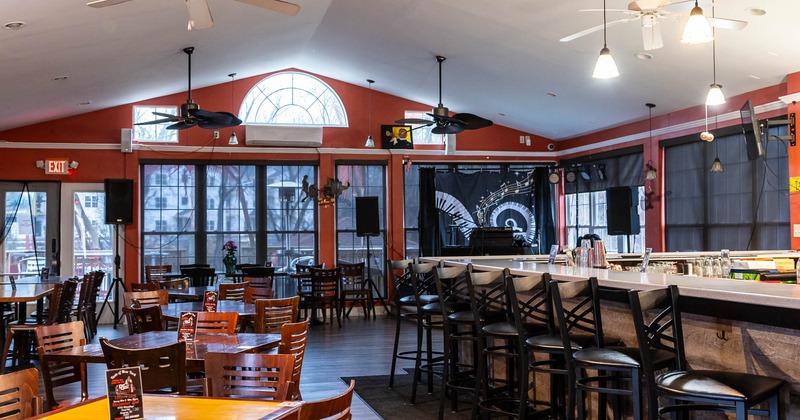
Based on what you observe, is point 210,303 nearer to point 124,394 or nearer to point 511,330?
point 511,330

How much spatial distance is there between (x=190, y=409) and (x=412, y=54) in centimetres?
786

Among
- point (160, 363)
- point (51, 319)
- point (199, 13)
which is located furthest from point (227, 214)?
point (160, 363)

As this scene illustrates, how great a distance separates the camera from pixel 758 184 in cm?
843

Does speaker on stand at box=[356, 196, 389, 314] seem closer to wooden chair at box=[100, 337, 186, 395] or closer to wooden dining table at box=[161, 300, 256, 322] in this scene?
wooden dining table at box=[161, 300, 256, 322]

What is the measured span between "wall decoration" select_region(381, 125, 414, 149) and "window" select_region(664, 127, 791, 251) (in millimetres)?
4207

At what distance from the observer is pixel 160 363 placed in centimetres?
359

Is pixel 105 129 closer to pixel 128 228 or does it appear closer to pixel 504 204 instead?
pixel 128 228

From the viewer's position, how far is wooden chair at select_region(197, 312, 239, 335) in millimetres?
4875

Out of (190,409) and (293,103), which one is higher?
(293,103)

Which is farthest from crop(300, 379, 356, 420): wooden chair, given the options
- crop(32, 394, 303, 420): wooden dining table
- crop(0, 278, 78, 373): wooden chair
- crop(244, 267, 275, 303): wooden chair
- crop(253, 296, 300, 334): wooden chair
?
crop(0, 278, 78, 373): wooden chair

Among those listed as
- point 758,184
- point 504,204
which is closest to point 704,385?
point 758,184

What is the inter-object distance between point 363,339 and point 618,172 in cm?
456

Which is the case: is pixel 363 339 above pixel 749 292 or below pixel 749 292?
below

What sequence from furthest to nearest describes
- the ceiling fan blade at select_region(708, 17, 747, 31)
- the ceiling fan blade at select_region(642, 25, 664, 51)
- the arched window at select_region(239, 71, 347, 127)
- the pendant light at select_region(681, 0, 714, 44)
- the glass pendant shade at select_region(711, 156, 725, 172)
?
1. the arched window at select_region(239, 71, 347, 127)
2. the glass pendant shade at select_region(711, 156, 725, 172)
3. the ceiling fan blade at select_region(642, 25, 664, 51)
4. the ceiling fan blade at select_region(708, 17, 747, 31)
5. the pendant light at select_region(681, 0, 714, 44)
